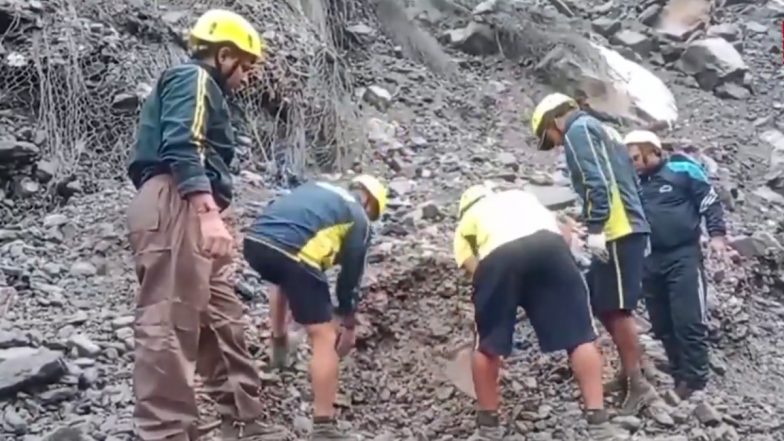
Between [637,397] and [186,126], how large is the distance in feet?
8.89

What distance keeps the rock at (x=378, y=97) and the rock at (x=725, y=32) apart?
428 cm

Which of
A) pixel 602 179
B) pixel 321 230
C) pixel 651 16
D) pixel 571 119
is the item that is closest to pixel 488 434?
pixel 321 230

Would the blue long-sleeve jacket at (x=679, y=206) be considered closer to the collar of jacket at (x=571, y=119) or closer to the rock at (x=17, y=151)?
the collar of jacket at (x=571, y=119)

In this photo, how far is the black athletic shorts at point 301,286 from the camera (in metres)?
4.86

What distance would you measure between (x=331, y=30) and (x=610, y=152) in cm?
487

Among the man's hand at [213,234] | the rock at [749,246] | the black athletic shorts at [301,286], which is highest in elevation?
the man's hand at [213,234]

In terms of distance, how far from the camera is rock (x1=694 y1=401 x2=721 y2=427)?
5364 mm

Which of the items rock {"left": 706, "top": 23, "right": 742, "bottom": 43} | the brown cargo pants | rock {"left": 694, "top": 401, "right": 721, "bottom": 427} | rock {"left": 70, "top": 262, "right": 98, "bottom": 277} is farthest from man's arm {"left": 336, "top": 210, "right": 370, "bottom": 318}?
rock {"left": 706, "top": 23, "right": 742, "bottom": 43}

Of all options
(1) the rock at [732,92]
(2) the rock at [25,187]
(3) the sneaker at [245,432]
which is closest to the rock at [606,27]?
(1) the rock at [732,92]

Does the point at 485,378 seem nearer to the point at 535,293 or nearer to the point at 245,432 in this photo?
the point at 535,293

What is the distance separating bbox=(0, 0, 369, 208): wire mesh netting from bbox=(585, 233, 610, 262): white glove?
3154 mm

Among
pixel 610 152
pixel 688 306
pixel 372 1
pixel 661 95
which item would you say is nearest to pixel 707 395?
pixel 688 306

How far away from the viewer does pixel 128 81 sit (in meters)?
8.05

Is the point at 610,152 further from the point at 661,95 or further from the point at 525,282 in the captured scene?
the point at 661,95
